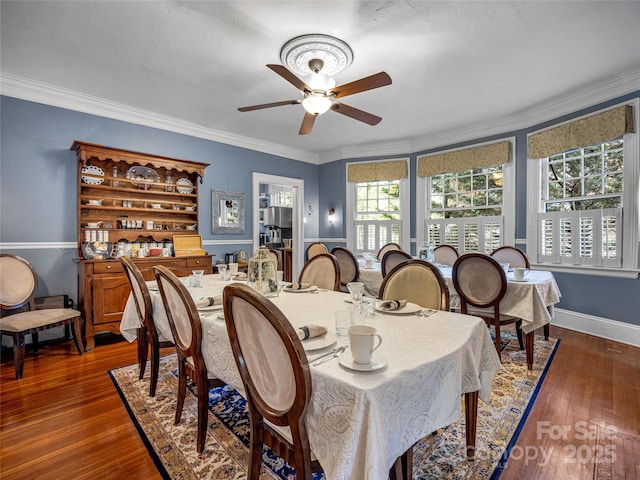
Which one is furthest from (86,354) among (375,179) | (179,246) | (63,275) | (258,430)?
(375,179)

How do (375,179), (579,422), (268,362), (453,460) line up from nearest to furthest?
Answer: 1. (268,362)
2. (453,460)
3. (579,422)
4. (375,179)

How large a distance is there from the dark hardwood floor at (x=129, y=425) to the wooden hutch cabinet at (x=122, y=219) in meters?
0.68

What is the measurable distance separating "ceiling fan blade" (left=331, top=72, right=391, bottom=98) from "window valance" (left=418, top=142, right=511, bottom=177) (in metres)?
2.95

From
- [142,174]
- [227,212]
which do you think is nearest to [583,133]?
[227,212]

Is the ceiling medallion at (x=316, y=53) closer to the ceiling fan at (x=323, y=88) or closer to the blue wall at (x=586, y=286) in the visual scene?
the ceiling fan at (x=323, y=88)

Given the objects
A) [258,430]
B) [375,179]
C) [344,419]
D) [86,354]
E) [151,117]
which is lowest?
[86,354]

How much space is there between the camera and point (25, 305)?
306cm

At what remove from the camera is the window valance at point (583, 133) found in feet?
10.8

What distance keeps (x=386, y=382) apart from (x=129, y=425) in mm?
1815

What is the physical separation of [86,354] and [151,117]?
2.87 meters

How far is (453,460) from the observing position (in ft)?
5.22

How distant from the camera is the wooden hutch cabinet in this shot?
3.30 metres

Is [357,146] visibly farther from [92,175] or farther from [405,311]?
[405,311]

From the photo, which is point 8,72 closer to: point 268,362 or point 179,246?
point 179,246
